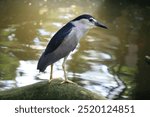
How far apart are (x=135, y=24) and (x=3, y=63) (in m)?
10.8

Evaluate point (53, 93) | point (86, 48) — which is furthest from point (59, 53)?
point (86, 48)

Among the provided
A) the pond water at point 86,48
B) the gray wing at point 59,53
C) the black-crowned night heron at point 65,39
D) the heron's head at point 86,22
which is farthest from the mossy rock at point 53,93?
the pond water at point 86,48

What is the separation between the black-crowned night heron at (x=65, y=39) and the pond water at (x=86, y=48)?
4965 mm

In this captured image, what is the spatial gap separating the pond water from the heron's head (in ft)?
17.2

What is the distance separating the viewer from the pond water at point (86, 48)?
14359 mm

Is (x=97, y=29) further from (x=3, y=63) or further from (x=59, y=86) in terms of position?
(x=59, y=86)

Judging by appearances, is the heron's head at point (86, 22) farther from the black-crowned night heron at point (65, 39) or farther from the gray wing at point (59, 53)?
the gray wing at point (59, 53)

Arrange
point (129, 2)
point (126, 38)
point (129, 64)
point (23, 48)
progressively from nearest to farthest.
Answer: point (129, 64) < point (23, 48) < point (126, 38) < point (129, 2)

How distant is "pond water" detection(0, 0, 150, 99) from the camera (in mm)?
14359

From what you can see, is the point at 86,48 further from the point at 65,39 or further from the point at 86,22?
the point at 86,22

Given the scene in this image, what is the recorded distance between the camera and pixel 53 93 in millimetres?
8500

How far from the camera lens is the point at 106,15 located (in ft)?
93.2

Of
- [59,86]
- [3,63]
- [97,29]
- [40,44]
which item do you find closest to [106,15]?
[97,29]

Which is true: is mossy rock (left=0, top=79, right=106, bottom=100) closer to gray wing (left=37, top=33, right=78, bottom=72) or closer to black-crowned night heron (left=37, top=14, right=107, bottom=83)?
black-crowned night heron (left=37, top=14, right=107, bottom=83)
